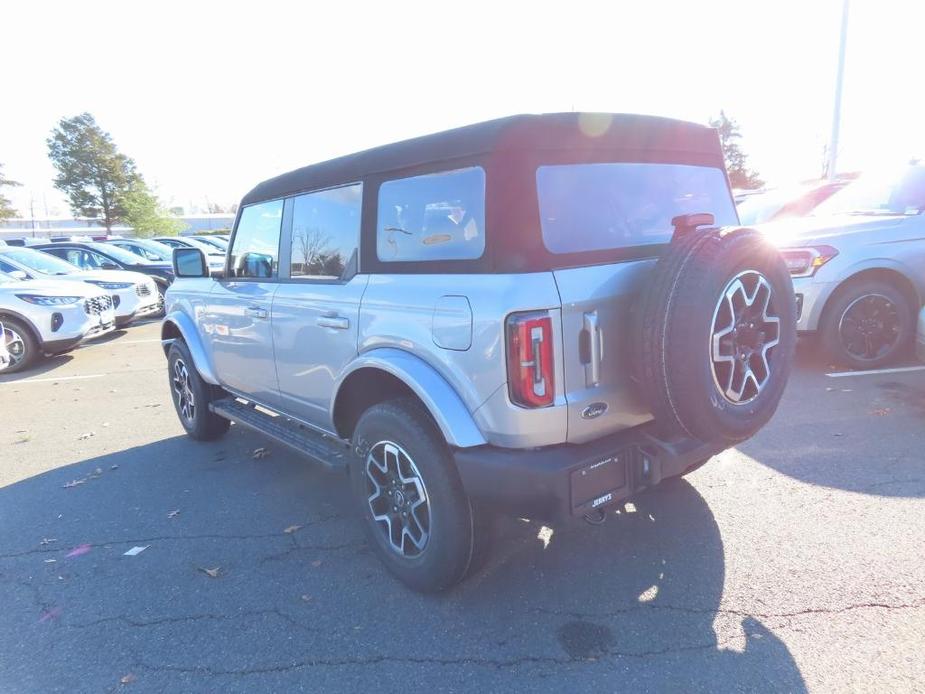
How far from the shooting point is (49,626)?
9.11 feet

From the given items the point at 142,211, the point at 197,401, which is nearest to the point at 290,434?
the point at 197,401

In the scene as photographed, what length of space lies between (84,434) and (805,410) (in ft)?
20.7

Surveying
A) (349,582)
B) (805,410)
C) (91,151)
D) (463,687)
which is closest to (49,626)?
(349,582)

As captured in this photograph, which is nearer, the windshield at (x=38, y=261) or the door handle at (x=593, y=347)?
the door handle at (x=593, y=347)

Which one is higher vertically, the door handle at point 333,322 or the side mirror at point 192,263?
the side mirror at point 192,263

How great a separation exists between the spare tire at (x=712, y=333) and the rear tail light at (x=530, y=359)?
1.26 ft

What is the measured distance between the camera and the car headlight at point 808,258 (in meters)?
5.85

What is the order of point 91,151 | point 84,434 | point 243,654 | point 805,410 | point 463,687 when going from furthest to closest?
point 91,151 < point 84,434 < point 805,410 < point 243,654 < point 463,687

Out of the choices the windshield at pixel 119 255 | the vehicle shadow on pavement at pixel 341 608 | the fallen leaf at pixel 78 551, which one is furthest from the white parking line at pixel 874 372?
the windshield at pixel 119 255

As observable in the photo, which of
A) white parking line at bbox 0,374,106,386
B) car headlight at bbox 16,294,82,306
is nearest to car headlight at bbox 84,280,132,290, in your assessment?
car headlight at bbox 16,294,82,306

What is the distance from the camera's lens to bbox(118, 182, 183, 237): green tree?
121 feet

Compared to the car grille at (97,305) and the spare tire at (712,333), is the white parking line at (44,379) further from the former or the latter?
the spare tire at (712,333)

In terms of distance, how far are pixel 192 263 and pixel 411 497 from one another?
2.99 metres

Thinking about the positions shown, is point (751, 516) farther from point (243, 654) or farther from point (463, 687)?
point (243, 654)
